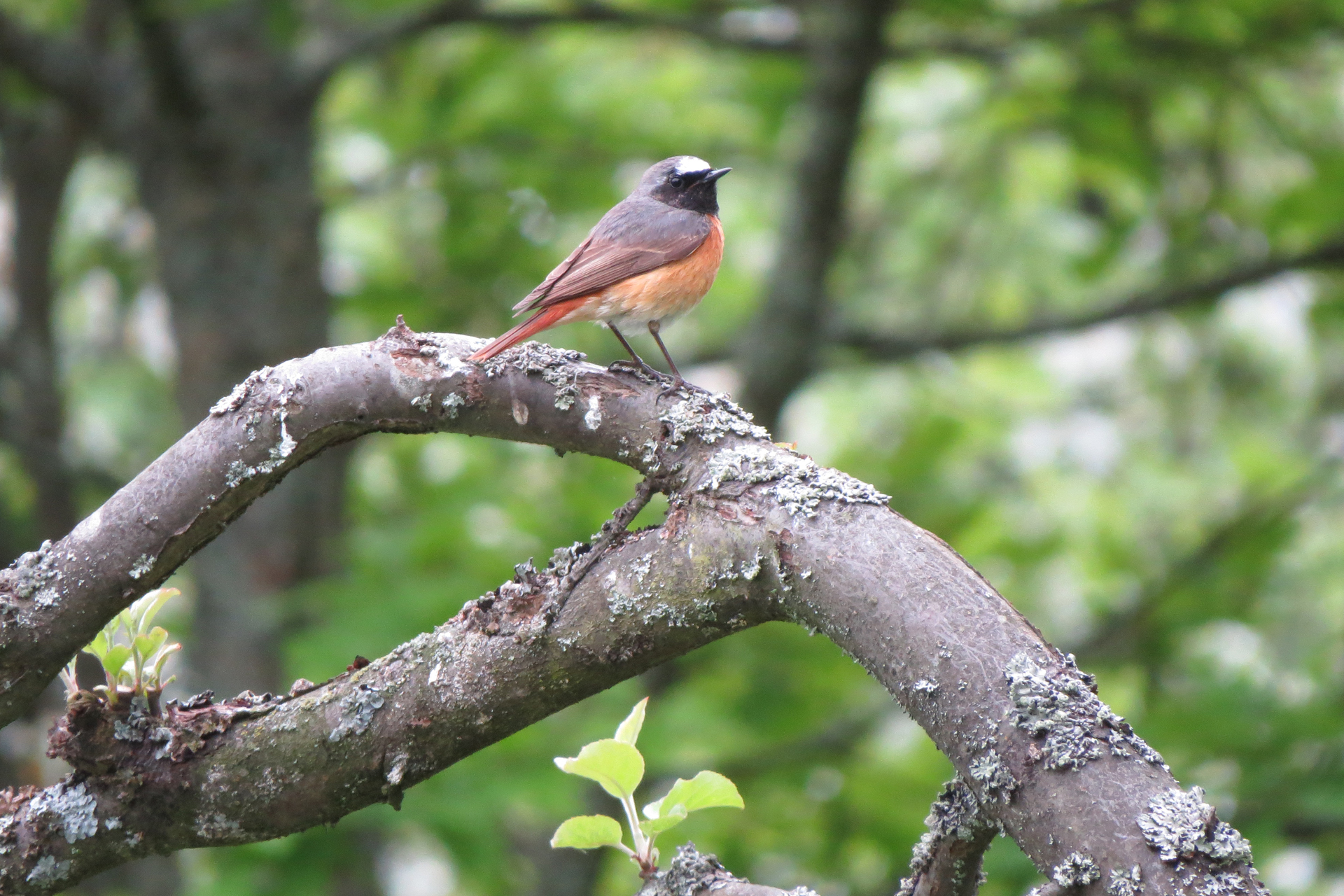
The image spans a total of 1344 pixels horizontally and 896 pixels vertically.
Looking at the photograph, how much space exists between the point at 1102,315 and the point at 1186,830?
626 cm

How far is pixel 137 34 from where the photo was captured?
6344 millimetres

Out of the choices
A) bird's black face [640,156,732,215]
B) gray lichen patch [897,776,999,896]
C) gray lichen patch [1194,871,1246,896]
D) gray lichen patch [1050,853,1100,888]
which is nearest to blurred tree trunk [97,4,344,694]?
bird's black face [640,156,732,215]

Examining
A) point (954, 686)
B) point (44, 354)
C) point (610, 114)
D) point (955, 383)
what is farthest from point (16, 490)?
point (954, 686)

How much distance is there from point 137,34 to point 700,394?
5442mm

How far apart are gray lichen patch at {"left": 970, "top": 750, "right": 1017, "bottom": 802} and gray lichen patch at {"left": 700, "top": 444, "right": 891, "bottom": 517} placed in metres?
0.42

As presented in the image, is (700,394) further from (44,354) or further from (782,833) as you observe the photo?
(44,354)

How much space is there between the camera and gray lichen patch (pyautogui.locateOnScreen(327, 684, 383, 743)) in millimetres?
2086

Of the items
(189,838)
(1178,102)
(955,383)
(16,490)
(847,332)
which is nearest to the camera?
(189,838)

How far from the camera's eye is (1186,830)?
150cm

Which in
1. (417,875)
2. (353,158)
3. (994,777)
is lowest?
(417,875)

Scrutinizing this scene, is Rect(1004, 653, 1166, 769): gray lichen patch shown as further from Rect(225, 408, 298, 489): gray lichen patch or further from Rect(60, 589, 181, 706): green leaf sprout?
Rect(60, 589, 181, 706): green leaf sprout

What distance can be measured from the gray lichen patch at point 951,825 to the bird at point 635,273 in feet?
6.68

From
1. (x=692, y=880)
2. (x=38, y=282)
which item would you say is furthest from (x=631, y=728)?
(x=38, y=282)

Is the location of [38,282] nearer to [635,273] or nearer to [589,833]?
[635,273]
